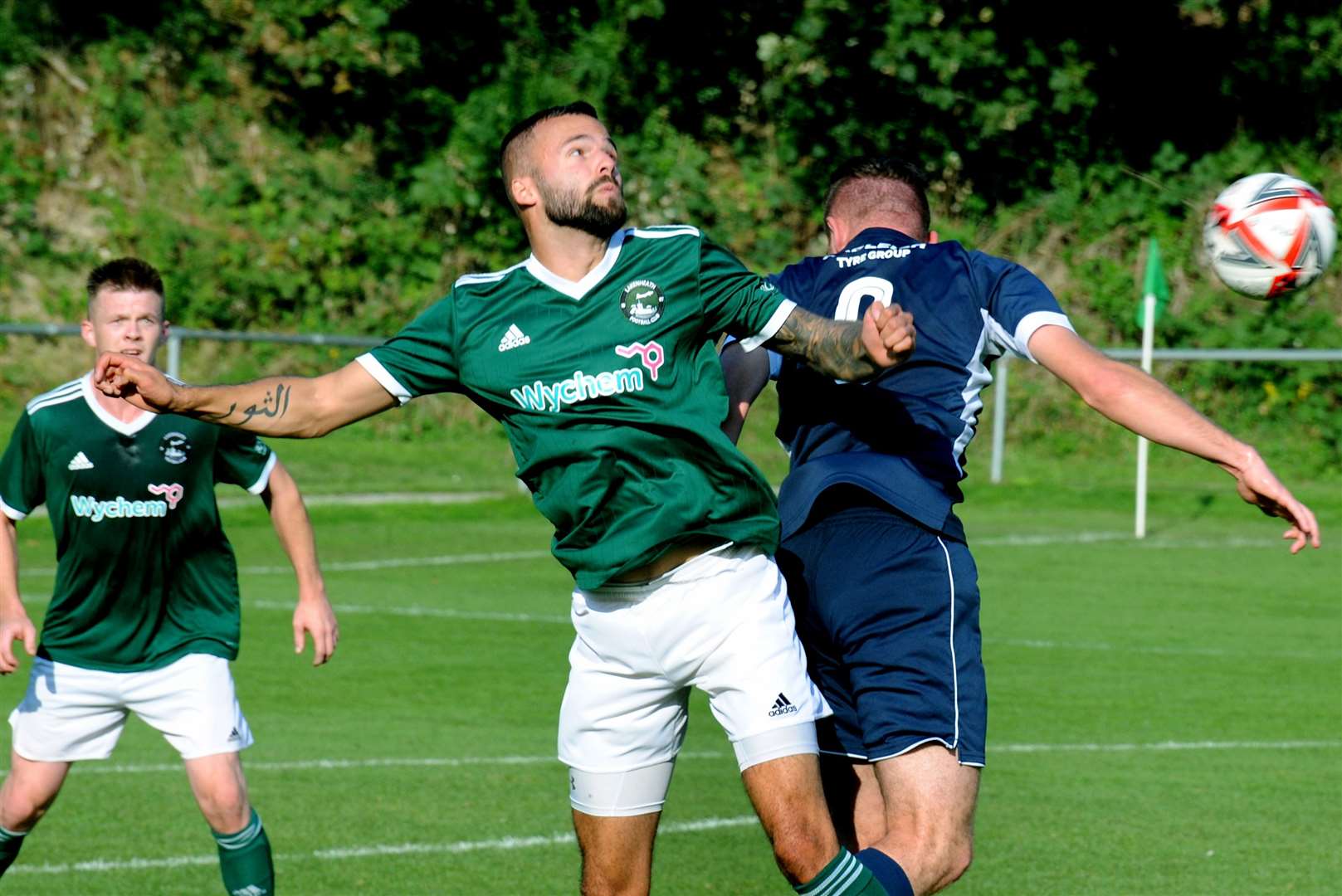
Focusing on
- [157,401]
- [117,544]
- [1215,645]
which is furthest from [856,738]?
[1215,645]

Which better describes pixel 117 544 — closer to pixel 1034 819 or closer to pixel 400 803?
pixel 400 803

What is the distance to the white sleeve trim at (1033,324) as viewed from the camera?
480 cm

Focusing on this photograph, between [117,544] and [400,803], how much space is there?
2.00m

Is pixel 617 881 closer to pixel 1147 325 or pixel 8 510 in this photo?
pixel 8 510

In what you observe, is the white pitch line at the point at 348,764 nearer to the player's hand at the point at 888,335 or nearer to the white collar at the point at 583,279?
the white collar at the point at 583,279

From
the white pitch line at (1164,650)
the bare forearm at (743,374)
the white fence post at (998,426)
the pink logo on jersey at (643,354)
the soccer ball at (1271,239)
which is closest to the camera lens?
the pink logo on jersey at (643,354)

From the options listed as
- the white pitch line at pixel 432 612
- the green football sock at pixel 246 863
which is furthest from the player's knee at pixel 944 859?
the white pitch line at pixel 432 612

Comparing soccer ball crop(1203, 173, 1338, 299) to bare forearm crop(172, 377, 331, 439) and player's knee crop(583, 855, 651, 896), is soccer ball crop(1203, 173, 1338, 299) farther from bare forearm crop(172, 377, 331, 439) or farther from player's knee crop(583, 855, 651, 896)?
bare forearm crop(172, 377, 331, 439)

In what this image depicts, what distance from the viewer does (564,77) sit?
25.8m

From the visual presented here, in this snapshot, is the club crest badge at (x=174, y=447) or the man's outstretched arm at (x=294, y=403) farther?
the club crest badge at (x=174, y=447)

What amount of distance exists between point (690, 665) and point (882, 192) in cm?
157

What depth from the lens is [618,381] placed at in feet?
15.3

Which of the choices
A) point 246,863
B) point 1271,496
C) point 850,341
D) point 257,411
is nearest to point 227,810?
point 246,863

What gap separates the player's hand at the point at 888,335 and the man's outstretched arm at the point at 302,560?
227cm
